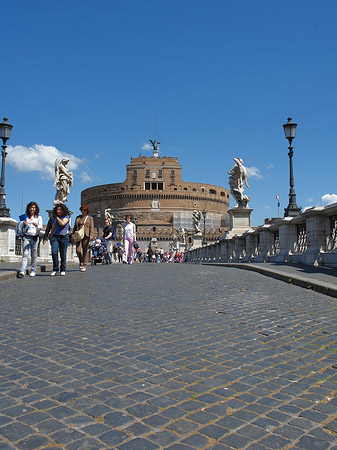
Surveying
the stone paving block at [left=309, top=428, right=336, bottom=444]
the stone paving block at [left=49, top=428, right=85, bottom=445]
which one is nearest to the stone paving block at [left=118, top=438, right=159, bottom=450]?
the stone paving block at [left=49, top=428, right=85, bottom=445]

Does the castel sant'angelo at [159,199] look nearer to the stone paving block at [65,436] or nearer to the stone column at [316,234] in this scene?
the stone column at [316,234]

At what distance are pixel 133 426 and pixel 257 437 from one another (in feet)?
2.13

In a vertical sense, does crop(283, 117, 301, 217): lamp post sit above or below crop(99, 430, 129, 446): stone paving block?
above

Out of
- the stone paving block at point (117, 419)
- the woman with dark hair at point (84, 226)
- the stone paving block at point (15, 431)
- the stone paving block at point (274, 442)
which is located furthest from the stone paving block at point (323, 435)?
the woman with dark hair at point (84, 226)

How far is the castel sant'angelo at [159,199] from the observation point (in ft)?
345

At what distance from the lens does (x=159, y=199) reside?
4227 inches

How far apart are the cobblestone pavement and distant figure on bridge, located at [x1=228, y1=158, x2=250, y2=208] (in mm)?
13744

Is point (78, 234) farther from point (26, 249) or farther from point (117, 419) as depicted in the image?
point (117, 419)

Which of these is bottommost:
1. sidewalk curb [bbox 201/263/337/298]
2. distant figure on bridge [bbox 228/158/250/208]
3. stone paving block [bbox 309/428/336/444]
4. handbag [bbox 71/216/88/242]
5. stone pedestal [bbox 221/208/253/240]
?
stone paving block [bbox 309/428/336/444]

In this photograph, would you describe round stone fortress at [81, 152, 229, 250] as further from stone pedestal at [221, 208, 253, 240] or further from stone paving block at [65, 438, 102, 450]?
stone paving block at [65, 438, 102, 450]

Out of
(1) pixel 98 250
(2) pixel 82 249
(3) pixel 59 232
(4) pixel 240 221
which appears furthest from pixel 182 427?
(4) pixel 240 221

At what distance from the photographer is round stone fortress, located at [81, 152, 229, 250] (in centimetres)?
10506

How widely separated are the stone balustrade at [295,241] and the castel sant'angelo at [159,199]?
81.8 m

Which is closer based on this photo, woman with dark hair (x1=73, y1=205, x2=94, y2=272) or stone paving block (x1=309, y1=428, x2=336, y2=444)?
stone paving block (x1=309, y1=428, x2=336, y2=444)
